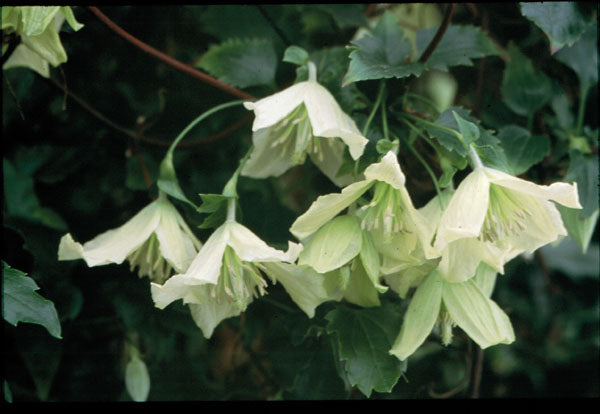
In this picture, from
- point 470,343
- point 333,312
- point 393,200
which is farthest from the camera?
point 470,343

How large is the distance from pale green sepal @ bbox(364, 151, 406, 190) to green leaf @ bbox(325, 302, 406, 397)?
0.72 ft

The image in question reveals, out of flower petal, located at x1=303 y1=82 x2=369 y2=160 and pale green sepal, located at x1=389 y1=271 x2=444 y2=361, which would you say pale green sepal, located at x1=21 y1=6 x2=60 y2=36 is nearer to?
flower petal, located at x1=303 y1=82 x2=369 y2=160

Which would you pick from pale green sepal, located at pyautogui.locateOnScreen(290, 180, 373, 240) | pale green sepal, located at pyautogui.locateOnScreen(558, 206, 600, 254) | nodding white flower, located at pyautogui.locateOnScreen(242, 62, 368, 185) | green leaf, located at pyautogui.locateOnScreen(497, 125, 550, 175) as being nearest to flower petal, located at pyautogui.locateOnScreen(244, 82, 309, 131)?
nodding white flower, located at pyautogui.locateOnScreen(242, 62, 368, 185)

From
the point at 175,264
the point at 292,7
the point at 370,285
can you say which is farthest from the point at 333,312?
the point at 292,7

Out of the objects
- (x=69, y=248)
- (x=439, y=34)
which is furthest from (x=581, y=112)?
(x=69, y=248)

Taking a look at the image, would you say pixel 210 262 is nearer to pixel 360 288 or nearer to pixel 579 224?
Answer: pixel 360 288

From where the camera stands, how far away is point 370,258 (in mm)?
673

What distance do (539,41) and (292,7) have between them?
16.7 inches

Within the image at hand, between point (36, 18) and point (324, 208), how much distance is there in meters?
0.40

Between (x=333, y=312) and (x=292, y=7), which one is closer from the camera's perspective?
(x=333, y=312)

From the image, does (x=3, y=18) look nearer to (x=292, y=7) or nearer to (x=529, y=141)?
(x=292, y=7)

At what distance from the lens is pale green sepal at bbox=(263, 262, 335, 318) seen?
2.28 ft

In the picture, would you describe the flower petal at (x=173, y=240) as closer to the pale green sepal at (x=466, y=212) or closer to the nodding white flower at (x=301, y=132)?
the nodding white flower at (x=301, y=132)

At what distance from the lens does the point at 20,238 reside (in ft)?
2.94
